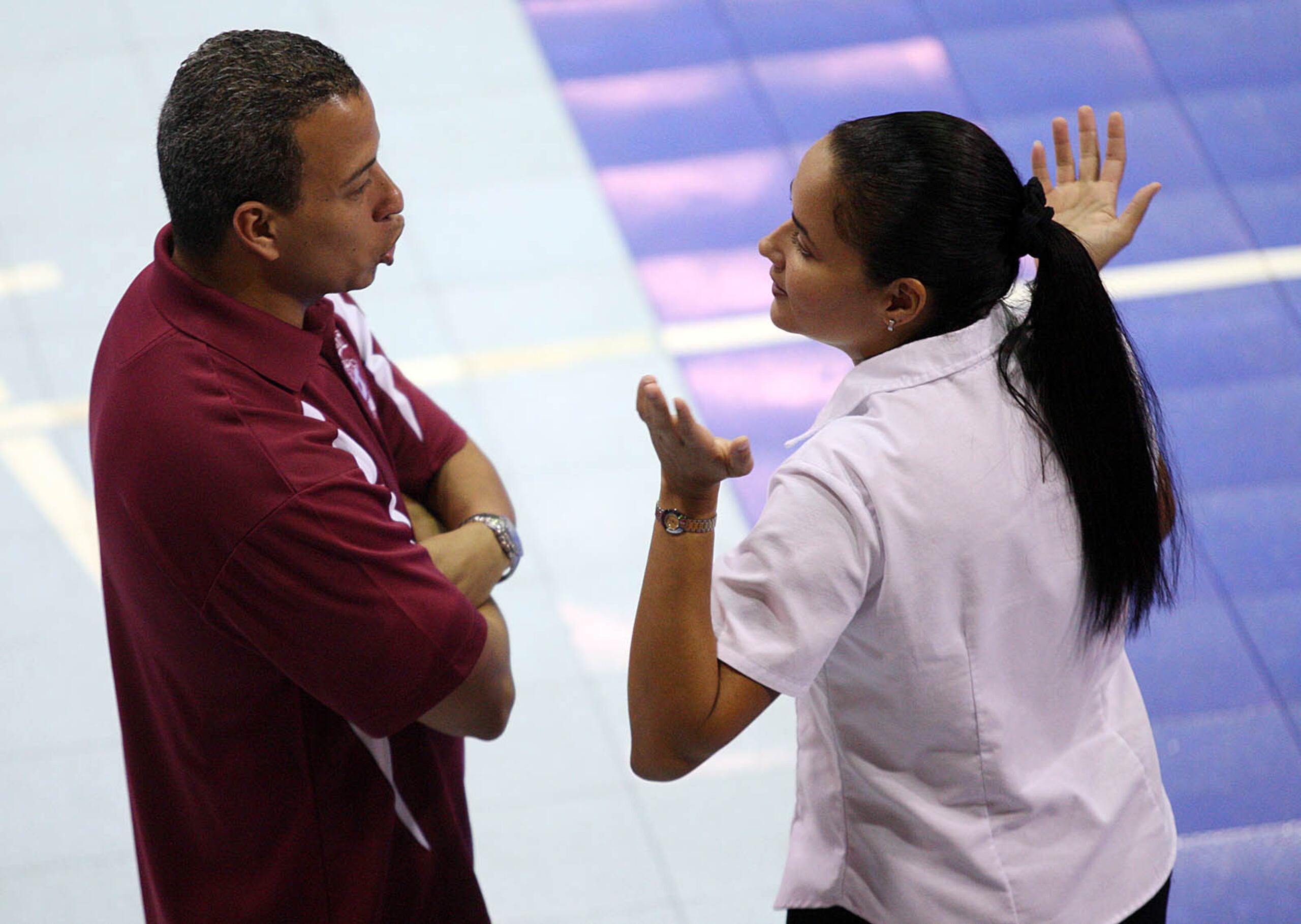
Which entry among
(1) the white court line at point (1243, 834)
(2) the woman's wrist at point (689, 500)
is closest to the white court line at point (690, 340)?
(1) the white court line at point (1243, 834)

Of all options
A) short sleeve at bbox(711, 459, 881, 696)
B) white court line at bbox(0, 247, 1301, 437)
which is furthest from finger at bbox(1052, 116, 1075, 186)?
white court line at bbox(0, 247, 1301, 437)

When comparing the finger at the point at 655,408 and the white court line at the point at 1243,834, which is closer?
the finger at the point at 655,408

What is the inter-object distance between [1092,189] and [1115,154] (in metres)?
0.06

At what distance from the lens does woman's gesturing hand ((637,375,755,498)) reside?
1.62 m

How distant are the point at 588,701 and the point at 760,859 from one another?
64 cm

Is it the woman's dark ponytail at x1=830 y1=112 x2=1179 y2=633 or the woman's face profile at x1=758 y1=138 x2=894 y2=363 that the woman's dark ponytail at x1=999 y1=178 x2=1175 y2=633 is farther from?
the woman's face profile at x1=758 y1=138 x2=894 y2=363

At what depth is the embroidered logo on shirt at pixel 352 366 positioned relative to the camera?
2.12 metres

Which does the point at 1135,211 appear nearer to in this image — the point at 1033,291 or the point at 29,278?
the point at 1033,291

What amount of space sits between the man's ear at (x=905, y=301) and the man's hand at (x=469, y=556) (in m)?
0.72

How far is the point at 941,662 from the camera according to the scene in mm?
1744

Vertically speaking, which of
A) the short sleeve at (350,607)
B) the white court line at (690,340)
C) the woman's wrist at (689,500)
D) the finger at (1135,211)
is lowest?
the white court line at (690,340)

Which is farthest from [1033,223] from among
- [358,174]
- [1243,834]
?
[1243,834]

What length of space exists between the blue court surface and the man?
1352 millimetres

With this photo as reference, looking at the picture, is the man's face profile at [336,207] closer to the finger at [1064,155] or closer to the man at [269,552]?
the man at [269,552]
